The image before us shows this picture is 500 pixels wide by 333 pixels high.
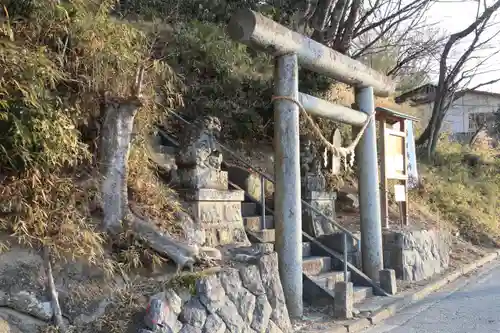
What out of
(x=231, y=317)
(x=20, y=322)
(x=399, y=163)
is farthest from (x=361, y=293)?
(x=20, y=322)

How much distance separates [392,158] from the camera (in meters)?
11.3

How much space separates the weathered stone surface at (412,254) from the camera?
957 centimetres

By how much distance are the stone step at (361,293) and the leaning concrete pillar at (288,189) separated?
5.13 feet

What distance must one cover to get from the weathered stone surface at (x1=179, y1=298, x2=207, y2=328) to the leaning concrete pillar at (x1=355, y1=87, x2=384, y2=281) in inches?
176

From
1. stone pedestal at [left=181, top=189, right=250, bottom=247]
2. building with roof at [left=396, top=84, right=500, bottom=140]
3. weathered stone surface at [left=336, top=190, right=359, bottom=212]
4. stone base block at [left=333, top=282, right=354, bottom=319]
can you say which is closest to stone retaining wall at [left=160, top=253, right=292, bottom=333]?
stone pedestal at [left=181, top=189, right=250, bottom=247]

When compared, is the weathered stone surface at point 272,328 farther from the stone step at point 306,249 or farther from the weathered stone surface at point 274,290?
the stone step at point 306,249

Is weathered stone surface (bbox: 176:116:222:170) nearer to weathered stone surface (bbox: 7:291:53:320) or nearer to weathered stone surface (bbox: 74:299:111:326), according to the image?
weathered stone surface (bbox: 74:299:111:326)

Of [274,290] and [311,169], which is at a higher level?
[311,169]

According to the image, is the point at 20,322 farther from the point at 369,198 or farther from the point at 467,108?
the point at 467,108

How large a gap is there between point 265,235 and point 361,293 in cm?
167

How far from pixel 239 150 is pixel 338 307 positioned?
15.9ft

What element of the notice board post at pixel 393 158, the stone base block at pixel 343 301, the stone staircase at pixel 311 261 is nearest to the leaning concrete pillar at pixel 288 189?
the stone base block at pixel 343 301

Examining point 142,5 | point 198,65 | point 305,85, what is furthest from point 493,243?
point 142,5

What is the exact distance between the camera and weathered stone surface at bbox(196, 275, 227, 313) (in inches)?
189
